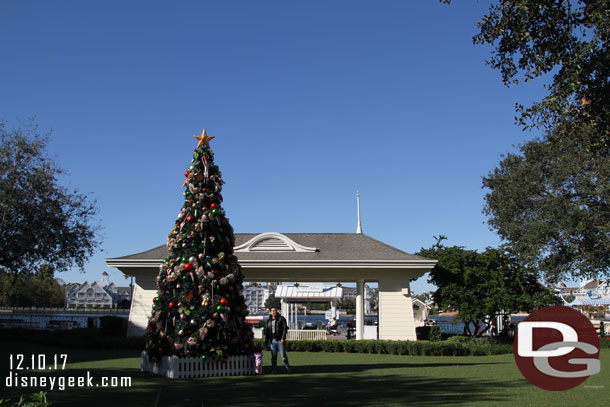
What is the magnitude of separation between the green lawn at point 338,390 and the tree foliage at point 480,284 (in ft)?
34.0

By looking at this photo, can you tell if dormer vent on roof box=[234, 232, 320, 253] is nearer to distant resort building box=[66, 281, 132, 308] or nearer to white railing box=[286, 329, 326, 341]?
white railing box=[286, 329, 326, 341]

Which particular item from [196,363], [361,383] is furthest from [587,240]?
[196,363]

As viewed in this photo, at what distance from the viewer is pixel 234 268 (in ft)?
42.3

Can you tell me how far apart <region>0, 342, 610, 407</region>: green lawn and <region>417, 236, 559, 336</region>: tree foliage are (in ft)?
34.0

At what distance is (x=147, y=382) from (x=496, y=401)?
687 centimetres

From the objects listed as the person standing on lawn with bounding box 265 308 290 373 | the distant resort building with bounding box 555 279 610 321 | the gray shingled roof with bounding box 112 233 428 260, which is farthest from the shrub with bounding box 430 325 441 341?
the person standing on lawn with bounding box 265 308 290 373

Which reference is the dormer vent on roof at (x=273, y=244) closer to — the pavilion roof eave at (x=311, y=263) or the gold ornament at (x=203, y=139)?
the pavilion roof eave at (x=311, y=263)

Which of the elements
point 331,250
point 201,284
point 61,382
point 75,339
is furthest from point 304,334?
point 61,382

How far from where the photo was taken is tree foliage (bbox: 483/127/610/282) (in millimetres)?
27672

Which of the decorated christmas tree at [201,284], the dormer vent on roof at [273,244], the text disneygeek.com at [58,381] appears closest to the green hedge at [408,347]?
the dormer vent on roof at [273,244]

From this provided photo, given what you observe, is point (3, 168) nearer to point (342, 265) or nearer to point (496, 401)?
point (342, 265)

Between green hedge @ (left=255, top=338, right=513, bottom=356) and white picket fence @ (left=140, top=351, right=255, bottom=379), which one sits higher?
white picket fence @ (left=140, top=351, right=255, bottom=379)

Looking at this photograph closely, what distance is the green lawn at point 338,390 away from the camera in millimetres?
8805

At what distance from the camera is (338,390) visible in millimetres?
10172
